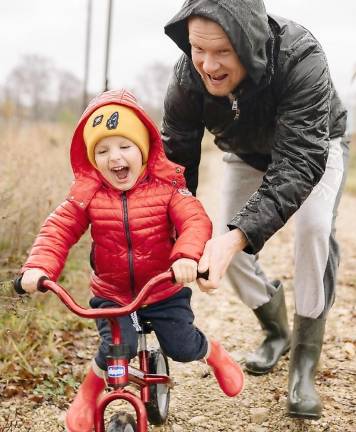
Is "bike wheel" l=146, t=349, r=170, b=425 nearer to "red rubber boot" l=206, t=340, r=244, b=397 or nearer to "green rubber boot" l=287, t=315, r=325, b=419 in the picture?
"red rubber boot" l=206, t=340, r=244, b=397

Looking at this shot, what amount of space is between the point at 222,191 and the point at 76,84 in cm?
2533

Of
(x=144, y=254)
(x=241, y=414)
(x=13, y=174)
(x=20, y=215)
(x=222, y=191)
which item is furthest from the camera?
(x=13, y=174)

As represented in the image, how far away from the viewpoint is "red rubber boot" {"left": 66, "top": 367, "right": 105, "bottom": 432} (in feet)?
9.02

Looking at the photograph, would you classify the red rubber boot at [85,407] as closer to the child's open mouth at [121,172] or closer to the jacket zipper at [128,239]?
the jacket zipper at [128,239]

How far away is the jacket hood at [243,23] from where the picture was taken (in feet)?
7.55

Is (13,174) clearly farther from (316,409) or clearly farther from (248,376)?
(316,409)

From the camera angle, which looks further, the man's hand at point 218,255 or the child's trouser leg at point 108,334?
the child's trouser leg at point 108,334

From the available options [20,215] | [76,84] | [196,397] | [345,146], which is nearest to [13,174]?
[20,215]

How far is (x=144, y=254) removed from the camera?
265 cm

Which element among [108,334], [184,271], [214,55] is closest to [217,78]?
[214,55]

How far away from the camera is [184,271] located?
2211 mm

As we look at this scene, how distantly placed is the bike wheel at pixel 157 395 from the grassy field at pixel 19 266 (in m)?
0.65

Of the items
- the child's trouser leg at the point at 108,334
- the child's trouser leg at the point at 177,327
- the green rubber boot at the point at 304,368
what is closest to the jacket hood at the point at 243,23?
the child's trouser leg at the point at 177,327

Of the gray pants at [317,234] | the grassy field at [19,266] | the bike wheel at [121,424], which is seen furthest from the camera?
the grassy field at [19,266]
